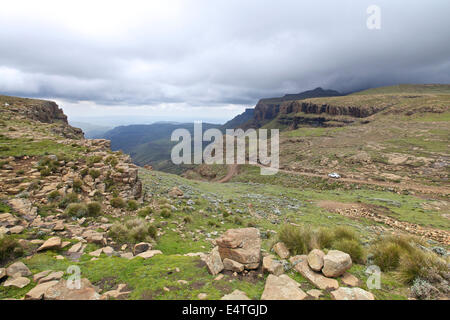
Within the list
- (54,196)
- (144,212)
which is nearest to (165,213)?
(144,212)

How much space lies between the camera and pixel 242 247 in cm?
577

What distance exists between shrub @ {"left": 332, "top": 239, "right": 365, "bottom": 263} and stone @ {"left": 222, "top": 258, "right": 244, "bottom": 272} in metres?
3.23

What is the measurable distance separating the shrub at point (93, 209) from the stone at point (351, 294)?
10523 millimetres

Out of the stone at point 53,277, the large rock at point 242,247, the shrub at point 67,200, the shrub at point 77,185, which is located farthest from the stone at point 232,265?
the shrub at point 77,185

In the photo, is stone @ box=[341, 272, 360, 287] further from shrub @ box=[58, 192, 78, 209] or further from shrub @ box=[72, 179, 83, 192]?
shrub @ box=[72, 179, 83, 192]

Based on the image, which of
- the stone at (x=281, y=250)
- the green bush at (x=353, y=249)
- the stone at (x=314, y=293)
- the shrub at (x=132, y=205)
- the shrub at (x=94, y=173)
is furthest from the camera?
the shrub at (x=94, y=173)

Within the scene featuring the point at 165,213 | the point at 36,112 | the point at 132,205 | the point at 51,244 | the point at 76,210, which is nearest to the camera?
the point at 51,244

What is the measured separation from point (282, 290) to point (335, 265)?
5.02ft

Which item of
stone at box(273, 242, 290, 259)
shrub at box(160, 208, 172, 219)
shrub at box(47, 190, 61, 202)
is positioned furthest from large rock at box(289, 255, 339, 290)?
shrub at box(47, 190, 61, 202)

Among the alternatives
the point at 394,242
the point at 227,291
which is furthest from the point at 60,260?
the point at 394,242

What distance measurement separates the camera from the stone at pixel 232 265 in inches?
202

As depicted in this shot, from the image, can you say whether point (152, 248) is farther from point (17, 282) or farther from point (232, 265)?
point (232, 265)

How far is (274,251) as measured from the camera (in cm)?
623

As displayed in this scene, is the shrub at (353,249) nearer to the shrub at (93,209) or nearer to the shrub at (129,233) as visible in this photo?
the shrub at (129,233)
